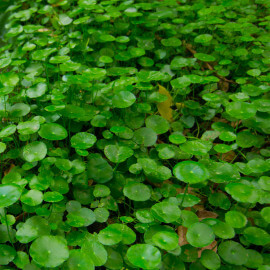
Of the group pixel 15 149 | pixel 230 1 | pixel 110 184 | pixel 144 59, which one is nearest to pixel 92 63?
pixel 144 59

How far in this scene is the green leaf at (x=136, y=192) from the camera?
1.27 m

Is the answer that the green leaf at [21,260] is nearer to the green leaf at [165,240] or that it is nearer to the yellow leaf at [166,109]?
the green leaf at [165,240]

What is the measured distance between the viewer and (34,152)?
1.34m

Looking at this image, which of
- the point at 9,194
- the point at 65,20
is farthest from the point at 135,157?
the point at 65,20

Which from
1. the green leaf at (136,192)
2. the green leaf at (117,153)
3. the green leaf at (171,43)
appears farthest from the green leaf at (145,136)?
the green leaf at (171,43)

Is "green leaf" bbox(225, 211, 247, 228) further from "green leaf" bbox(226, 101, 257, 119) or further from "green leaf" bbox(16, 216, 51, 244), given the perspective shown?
"green leaf" bbox(16, 216, 51, 244)

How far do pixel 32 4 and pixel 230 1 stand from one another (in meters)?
1.92

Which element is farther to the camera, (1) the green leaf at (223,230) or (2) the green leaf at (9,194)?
(1) the green leaf at (223,230)

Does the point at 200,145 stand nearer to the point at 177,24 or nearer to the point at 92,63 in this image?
the point at 92,63

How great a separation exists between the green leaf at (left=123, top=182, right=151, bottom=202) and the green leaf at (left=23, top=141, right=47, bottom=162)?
40 centimetres

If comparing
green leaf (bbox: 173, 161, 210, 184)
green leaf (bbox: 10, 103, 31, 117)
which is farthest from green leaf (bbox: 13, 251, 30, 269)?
green leaf (bbox: 10, 103, 31, 117)

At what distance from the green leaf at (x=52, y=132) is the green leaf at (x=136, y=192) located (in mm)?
384

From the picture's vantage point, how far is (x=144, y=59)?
6.91 feet

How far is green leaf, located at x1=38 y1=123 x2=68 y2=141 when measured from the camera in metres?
1.39
